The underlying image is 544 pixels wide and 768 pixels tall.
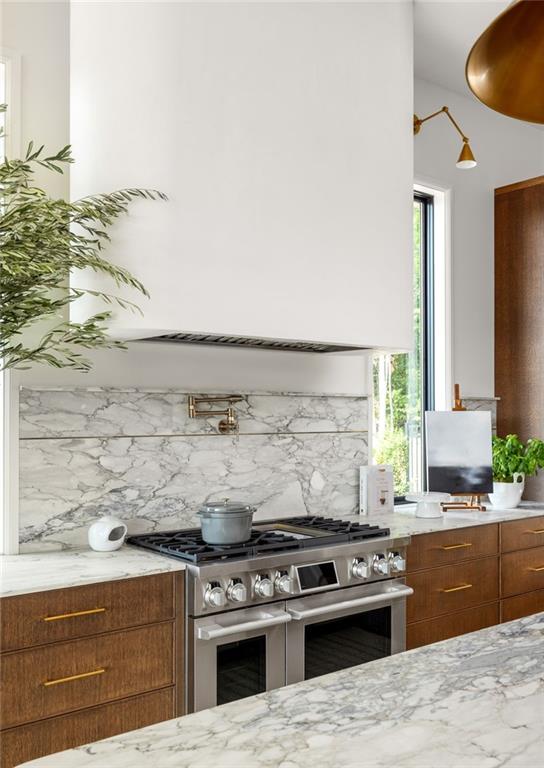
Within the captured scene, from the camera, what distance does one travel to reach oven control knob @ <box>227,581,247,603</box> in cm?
255

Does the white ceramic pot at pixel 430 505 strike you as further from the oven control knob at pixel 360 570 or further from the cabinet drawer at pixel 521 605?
the oven control knob at pixel 360 570

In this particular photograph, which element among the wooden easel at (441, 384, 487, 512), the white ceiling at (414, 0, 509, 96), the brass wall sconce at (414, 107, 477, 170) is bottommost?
the wooden easel at (441, 384, 487, 512)

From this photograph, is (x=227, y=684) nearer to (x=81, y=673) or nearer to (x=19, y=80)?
(x=81, y=673)

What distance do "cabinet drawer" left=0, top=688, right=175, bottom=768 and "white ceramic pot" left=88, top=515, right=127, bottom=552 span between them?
1.84ft

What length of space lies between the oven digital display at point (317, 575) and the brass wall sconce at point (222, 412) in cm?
78

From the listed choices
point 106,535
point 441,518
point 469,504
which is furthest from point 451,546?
point 106,535

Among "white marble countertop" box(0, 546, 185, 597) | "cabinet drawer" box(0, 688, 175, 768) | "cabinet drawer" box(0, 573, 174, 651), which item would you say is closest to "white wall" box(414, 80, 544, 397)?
"white marble countertop" box(0, 546, 185, 597)

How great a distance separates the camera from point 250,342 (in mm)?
3186

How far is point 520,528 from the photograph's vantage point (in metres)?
3.73

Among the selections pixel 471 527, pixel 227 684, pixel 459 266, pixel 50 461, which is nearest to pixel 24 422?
pixel 50 461

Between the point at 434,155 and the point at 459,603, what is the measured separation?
255 cm

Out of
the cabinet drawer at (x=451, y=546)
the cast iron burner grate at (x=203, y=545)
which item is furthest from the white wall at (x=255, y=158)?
the cabinet drawer at (x=451, y=546)

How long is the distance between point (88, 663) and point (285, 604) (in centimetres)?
75

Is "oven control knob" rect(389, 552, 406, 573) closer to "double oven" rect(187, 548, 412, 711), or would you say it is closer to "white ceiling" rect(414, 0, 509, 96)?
"double oven" rect(187, 548, 412, 711)
